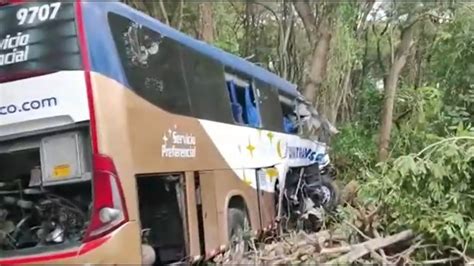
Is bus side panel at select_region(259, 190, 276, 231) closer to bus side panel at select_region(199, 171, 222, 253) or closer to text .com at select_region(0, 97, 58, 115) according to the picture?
bus side panel at select_region(199, 171, 222, 253)

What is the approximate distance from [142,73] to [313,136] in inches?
217

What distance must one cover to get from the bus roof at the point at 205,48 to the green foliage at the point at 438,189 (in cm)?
233

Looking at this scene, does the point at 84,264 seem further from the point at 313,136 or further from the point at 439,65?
the point at 313,136

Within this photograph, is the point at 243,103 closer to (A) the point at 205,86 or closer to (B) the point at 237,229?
(A) the point at 205,86

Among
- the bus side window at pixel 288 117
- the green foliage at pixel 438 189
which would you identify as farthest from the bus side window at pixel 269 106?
the green foliage at pixel 438 189

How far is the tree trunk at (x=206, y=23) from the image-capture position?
14434mm

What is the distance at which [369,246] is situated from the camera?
533 cm

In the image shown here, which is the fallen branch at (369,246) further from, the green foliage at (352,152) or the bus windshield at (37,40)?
the green foliage at (352,152)

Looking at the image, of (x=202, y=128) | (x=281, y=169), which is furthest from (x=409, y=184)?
(x=281, y=169)

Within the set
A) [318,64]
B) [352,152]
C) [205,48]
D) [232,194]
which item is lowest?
[232,194]

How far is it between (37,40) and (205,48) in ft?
7.55

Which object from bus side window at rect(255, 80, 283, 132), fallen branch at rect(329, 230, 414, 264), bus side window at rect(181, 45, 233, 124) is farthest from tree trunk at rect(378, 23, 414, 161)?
fallen branch at rect(329, 230, 414, 264)

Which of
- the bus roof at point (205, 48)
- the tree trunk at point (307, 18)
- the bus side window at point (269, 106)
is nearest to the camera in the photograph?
the bus roof at point (205, 48)

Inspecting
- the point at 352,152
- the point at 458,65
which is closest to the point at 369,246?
the point at 458,65
